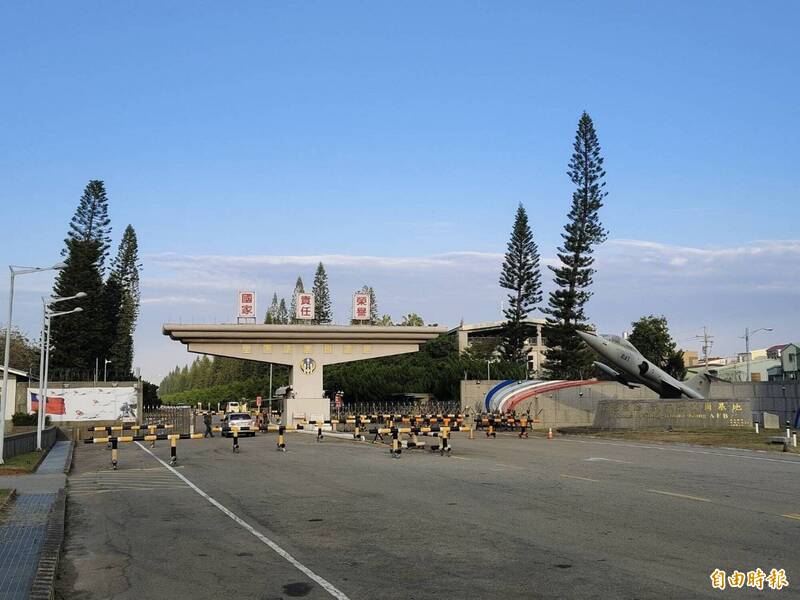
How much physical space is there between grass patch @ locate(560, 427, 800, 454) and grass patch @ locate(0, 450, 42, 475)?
26360 millimetres

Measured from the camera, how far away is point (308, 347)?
59.5 m

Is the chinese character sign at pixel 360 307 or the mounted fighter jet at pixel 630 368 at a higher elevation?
the chinese character sign at pixel 360 307

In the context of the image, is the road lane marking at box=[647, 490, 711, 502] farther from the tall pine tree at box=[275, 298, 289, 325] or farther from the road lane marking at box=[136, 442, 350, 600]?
the tall pine tree at box=[275, 298, 289, 325]

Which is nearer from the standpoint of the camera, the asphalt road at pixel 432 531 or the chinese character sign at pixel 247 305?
the asphalt road at pixel 432 531

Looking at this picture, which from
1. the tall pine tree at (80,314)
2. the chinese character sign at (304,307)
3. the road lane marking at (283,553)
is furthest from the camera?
the tall pine tree at (80,314)

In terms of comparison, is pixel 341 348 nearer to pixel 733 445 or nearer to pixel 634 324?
pixel 733 445

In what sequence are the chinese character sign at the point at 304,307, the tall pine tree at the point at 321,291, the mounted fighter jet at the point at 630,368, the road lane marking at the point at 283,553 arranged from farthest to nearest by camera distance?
1. the tall pine tree at the point at 321,291
2. the chinese character sign at the point at 304,307
3. the mounted fighter jet at the point at 630,368
4. the road lane marking at the point at 283,553

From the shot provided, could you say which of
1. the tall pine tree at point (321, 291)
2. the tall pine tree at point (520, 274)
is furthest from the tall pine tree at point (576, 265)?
the tall pine tree at point (321, 291)

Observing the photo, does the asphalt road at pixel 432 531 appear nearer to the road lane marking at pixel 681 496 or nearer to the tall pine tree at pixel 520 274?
the road lane marking at pixel 681 496

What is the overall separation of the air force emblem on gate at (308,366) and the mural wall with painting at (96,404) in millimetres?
11874

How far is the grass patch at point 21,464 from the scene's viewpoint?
938 inches

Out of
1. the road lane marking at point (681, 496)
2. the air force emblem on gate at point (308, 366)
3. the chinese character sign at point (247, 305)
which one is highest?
the chinese character sign at point (247, 305)

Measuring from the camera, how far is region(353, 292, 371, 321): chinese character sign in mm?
61906

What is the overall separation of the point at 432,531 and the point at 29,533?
6.05 metres
